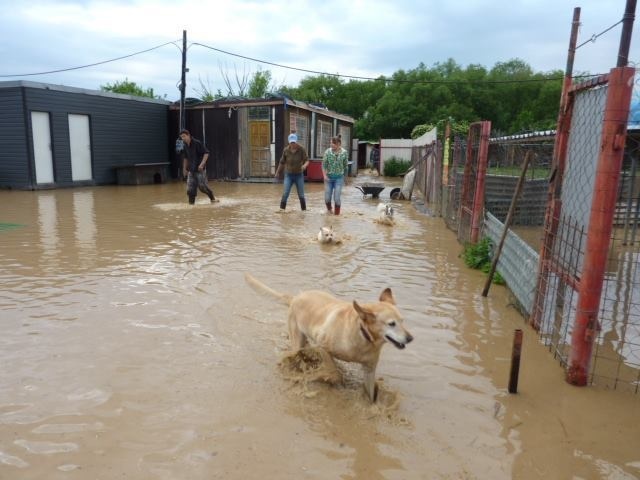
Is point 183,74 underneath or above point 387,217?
above

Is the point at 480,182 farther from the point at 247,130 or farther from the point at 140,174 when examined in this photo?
the point at 140,174

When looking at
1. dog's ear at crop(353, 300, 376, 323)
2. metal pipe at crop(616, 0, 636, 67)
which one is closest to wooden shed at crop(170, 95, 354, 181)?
metal pipe at crop(616, 0, 636, 67)

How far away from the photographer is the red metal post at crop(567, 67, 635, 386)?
3258 millimetres

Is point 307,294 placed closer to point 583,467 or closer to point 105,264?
point 583,467

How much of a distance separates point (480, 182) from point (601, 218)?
449 centimetres

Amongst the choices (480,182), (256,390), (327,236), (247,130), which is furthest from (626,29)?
(247,130)

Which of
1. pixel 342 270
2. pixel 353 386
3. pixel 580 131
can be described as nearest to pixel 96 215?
pixel 342 270

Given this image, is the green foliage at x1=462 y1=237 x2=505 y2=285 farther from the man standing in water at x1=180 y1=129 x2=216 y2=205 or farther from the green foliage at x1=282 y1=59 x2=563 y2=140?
the green foliage at x1=282 y1=59 x2=563 y2=140

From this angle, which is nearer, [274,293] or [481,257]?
[274,293]

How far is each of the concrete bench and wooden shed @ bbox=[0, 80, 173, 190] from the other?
0.18 ft

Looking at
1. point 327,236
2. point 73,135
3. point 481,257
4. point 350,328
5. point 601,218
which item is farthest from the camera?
point 73,135

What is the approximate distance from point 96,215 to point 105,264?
5.29 m

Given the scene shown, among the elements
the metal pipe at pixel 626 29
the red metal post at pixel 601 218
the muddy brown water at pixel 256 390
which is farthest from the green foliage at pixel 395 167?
the red metal post at pixel 601 218

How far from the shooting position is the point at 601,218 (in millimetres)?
3398
